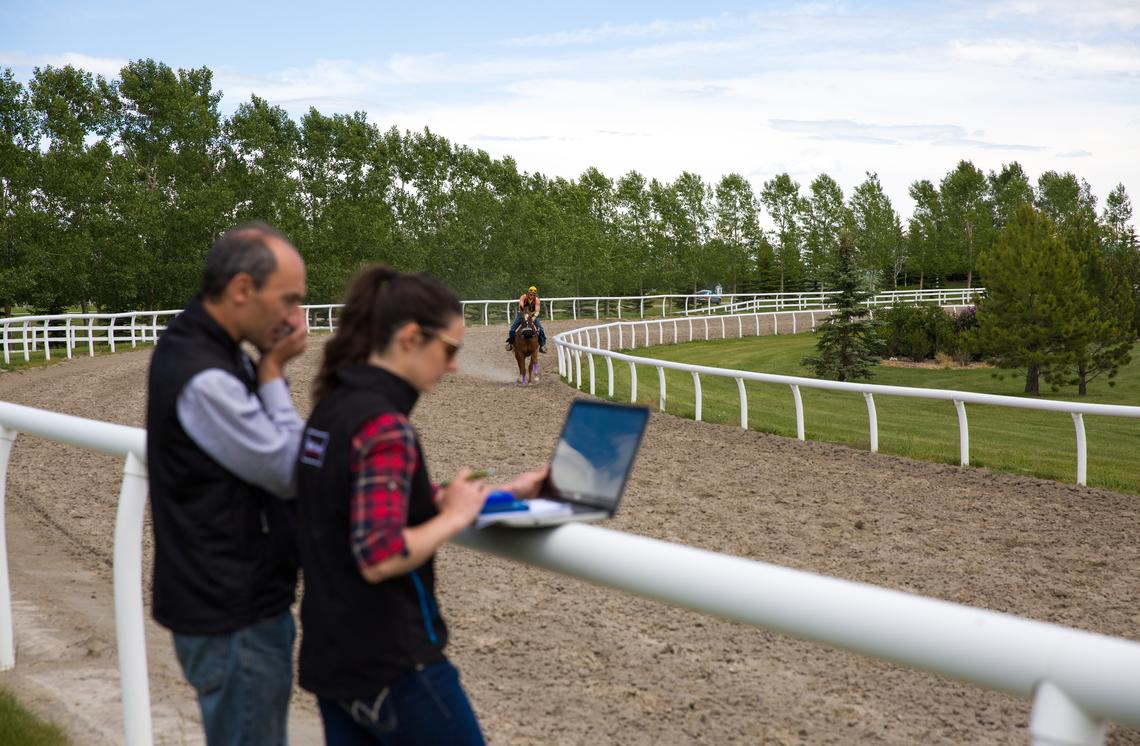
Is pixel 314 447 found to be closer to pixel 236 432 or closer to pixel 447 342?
pixel 236 432

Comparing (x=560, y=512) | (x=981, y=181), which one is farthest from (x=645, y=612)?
(x=981, y=181)

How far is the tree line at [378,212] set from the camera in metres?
40.1

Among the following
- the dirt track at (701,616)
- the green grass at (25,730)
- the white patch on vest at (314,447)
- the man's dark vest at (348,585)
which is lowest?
the dirt track at (701,616)

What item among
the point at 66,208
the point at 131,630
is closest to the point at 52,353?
the point at 66,208

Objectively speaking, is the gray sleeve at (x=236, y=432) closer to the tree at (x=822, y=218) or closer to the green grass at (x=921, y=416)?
the green grass at (x=921, y=416)

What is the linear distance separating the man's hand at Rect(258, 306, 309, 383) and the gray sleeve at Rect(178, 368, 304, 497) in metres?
0.13

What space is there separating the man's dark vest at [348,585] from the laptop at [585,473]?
0.54 ft

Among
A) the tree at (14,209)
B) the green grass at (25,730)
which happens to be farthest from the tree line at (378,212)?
the green grass at (25,730)

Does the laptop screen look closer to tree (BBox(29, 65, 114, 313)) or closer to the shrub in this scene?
tree (BBox(29, 65, 114, 313))

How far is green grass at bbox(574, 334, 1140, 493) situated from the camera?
46.1 ft

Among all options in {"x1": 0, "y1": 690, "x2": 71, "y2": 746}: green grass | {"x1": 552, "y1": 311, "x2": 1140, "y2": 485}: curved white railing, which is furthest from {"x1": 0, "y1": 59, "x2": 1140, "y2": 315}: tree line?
{"x1": 0, "y1": 690, "x2": 71, "y2": 746}: green grass

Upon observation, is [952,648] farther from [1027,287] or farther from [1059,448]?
[1027,287]

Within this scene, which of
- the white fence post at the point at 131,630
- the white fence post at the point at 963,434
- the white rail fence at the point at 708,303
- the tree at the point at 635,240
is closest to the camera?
the white fence post at the point at 131,630

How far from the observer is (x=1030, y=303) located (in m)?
39.2
